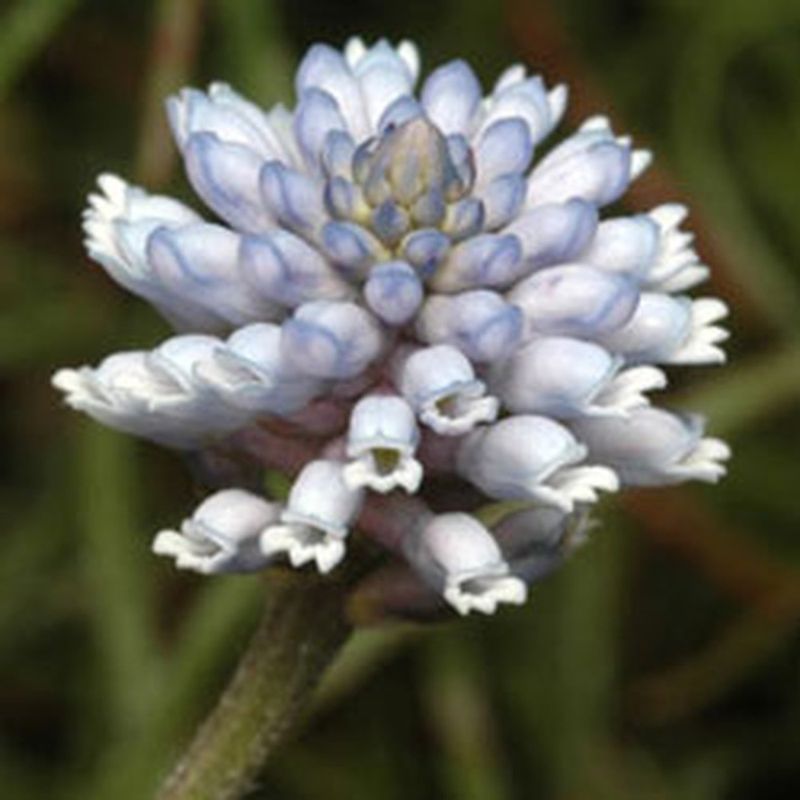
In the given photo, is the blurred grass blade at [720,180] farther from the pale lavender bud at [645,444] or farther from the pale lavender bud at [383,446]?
the pale lavender bud at [383,446]

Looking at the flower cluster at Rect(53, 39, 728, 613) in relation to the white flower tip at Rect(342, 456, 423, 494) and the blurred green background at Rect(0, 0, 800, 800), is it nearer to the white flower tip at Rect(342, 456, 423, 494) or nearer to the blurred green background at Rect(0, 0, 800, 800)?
the white flower tip at Rect(342, 456, 423, 494)

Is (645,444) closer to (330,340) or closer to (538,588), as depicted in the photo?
(330,340)

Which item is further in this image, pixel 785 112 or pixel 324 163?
pixel 785 112

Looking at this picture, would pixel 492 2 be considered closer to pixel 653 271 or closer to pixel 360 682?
pixel 360 682

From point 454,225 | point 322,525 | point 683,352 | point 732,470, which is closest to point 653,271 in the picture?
point 683,352

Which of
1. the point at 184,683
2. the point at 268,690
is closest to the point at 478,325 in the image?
the point at 268,690

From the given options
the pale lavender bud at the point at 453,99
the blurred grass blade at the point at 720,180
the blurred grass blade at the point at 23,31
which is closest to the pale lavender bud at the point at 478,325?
the pale lavender bud at the point at 453,99
